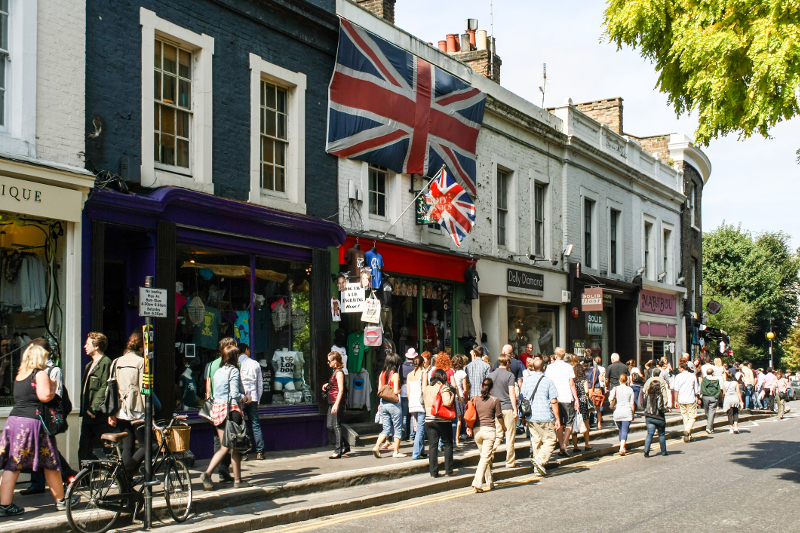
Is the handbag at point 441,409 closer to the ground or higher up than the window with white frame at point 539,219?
closer to the ground

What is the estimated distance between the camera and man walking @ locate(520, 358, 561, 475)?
42.4ft

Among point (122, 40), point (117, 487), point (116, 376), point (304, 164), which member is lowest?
point (117, 487)

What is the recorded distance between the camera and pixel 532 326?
2348 centimetres

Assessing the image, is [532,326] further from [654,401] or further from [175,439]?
[175,439]

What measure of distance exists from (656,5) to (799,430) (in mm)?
15429

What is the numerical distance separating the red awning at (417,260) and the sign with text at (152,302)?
695 centimetres

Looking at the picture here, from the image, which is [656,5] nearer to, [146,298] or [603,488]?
[603,488]

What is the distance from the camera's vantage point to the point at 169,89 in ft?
41.8

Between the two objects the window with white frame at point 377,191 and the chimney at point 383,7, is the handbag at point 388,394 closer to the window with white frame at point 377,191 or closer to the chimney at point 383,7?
the window with white frame at point 377,191

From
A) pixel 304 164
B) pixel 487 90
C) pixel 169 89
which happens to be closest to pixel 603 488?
pixel 304 164

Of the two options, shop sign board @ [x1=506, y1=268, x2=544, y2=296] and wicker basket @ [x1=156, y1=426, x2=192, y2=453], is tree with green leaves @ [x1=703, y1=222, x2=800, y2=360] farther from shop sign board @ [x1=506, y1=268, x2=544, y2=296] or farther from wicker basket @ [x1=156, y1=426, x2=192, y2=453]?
wicker basket @ [x1=156, y1=426, x2=192, y2=453]

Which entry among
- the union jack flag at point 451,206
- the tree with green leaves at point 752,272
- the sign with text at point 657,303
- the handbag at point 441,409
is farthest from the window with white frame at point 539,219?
the tree with green leaves at point 752,272

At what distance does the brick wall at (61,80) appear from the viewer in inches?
414

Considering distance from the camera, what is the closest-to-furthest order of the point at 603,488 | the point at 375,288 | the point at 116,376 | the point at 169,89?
the point at 116,376, the point at 603,488, the point at 169,89, the point at 375,288
